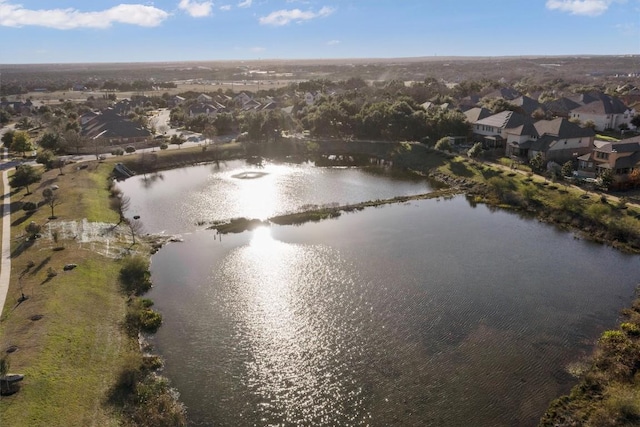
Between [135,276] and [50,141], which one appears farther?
[50,141]

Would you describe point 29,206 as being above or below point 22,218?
above

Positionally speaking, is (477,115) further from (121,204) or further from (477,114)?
(121,204)

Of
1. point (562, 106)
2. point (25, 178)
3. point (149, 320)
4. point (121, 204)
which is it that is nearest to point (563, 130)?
point (562, 106)

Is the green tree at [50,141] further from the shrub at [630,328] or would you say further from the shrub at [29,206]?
the shrub at [630,328]

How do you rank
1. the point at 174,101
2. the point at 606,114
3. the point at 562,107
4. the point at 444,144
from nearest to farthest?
1. the point at 444,144
2. the point at 606,114
3. the point at 562,107
4. the point at 174,101

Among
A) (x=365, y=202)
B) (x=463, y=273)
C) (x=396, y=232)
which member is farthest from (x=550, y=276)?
(x=365, y=202)

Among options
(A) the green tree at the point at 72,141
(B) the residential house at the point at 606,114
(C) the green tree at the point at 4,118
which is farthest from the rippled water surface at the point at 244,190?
(C) the green tree at the point at 4,118

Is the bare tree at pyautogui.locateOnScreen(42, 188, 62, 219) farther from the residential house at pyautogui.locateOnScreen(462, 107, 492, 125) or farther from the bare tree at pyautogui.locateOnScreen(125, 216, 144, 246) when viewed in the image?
the residential house at pyautogui.locateOnScreen(462, 107, 492, 125)

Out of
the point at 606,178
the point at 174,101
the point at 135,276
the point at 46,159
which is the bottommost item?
the point at 135,276

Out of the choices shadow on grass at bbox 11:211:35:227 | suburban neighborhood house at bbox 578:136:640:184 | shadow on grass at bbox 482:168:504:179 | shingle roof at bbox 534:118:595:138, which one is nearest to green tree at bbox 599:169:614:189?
suburban neighborhood house at bbox 578:136:640:184
